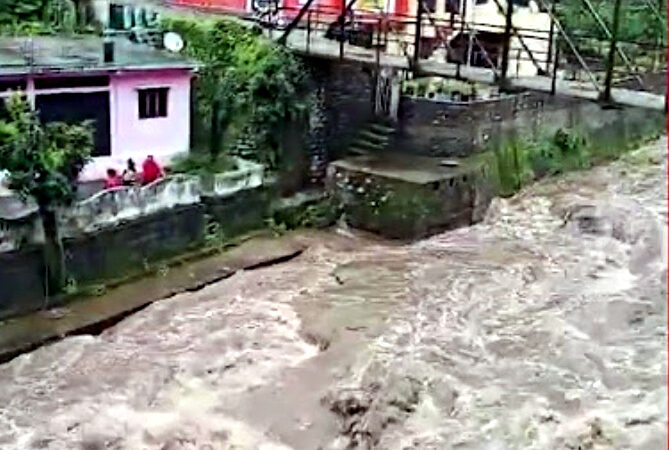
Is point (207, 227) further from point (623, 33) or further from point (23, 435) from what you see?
point (623, 33)

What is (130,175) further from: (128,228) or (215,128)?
(215,128)

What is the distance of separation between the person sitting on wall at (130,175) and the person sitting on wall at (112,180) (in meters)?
0.07

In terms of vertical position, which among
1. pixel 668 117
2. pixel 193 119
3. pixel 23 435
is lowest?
pixel 23 435

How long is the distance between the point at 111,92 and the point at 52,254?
2.91 meters

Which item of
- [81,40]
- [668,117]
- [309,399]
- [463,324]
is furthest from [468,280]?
[668,117]

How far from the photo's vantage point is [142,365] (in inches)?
405

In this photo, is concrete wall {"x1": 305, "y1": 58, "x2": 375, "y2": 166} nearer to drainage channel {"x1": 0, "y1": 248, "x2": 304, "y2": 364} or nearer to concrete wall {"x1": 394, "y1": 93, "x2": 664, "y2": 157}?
concrete wall {"x1": 394, "y1": 93, "x2": 664, "y2": 157}

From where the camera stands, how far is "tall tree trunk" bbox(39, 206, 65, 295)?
441 inches

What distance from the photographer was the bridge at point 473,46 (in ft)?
44.5

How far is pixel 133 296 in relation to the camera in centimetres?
1184

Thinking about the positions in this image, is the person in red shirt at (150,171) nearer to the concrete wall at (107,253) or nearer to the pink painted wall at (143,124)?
the pink painted wall at (143,124)

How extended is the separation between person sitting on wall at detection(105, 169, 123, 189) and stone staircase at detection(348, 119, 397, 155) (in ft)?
14.1

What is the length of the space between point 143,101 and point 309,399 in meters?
5.61

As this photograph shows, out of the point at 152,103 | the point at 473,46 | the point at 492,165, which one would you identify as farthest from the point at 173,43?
the point at 492,165
